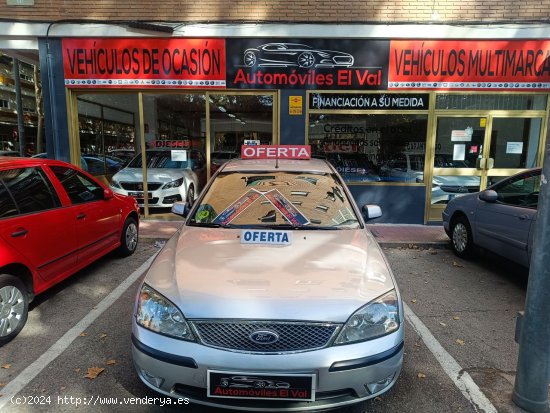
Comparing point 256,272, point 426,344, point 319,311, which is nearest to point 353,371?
point 319,311

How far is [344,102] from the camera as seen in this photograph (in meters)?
8.52

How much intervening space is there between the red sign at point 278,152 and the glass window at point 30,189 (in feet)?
7.27

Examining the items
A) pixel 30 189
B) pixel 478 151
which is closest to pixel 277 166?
pixel 30 189

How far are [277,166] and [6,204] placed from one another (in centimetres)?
259

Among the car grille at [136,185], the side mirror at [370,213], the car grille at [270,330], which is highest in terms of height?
the side mirror at [370,213]

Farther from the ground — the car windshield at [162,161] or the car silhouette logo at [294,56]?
the car silhouette logo at [294,56]

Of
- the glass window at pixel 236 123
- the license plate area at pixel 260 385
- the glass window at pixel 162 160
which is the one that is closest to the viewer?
the license plate area at pixel 260 385

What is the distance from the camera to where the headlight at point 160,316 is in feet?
7.62

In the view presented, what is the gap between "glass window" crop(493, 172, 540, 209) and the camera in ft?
16.5

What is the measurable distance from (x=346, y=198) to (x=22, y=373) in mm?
3108

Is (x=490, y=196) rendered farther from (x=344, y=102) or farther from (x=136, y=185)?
(x=136, y=185)

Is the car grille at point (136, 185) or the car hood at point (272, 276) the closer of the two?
the car hood at point (272, 276)

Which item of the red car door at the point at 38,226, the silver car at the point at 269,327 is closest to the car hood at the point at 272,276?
the silver car at the point at 269,327

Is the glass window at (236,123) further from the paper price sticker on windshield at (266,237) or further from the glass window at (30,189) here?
the paper price sticker on windshield at (266,237)
